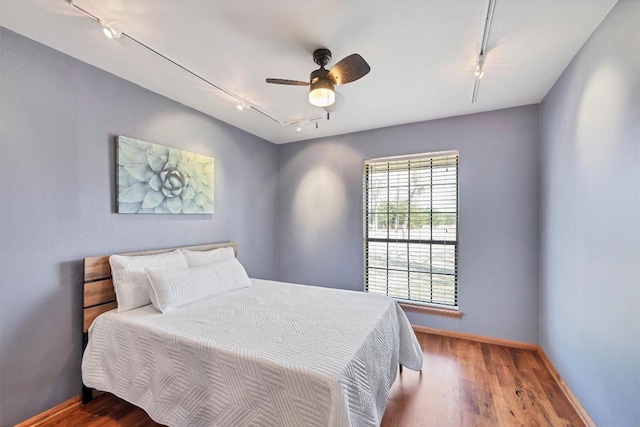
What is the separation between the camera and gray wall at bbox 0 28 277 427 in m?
1.70

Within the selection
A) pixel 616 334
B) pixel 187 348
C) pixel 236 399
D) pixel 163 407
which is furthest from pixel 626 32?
pixel 163 407

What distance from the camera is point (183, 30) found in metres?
1.69

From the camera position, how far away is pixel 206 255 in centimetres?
275

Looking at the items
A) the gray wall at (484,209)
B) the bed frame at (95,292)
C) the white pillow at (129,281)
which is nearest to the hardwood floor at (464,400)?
the bed frame at (95,292)

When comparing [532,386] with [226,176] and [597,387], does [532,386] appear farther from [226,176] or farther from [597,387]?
[226,176]

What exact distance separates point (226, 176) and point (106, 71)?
1.47m

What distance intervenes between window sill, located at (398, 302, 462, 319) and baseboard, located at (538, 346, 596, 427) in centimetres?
79

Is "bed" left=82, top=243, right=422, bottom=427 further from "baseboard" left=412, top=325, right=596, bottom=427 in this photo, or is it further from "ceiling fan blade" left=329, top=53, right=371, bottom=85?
"ceiling fan blade" left=329, top=53, right=371, bottom=85

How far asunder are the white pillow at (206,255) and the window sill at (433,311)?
2.25 meters

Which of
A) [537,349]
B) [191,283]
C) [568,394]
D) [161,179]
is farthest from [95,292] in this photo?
[537,349]

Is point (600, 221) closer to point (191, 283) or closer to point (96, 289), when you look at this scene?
point (191, 283)

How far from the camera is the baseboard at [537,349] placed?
1.82 meters

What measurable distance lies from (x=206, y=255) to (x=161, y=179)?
868 millimetres

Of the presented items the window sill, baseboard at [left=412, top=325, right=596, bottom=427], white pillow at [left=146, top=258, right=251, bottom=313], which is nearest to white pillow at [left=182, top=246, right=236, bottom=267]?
white pillow at [left=146, top=258, right=251, bottom=313]
